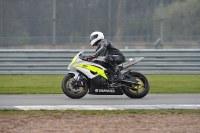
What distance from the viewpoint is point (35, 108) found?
A: 9289 millimetres

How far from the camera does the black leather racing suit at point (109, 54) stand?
1111cm

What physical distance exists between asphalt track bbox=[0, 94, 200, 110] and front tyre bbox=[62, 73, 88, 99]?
0.44 ft

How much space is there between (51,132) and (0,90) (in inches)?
245

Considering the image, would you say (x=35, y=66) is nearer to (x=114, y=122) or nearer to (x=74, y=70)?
(x=74, y=70)

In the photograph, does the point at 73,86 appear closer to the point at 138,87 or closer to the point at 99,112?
the point at 138,87

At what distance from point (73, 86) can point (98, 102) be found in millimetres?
823

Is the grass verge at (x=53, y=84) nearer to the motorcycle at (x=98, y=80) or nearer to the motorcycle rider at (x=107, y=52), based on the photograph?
the motorcycle at (x=98, y=80)

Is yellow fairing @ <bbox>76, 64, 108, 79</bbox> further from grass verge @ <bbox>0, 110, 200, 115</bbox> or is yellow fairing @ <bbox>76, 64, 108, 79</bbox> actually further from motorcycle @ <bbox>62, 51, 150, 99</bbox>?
grass verge @ <bbox>0, 110, 200, 115</bbox>

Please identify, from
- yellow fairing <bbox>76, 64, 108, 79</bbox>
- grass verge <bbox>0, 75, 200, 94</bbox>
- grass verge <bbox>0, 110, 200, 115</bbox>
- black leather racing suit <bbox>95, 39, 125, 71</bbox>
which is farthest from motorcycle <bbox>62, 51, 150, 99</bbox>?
grass verge <bbox>0, 110, 200, 115</bbox>

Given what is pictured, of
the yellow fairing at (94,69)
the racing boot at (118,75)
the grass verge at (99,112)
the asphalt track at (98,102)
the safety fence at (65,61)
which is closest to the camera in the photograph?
the grass verge at (99,112)

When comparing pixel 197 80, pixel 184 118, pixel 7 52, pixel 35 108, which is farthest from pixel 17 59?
pixel 184 118

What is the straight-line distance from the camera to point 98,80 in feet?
36.9

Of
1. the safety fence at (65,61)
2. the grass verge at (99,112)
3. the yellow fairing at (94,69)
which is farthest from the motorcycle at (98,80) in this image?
the safety fence at (65,61)

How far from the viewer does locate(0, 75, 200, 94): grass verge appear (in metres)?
12.9
